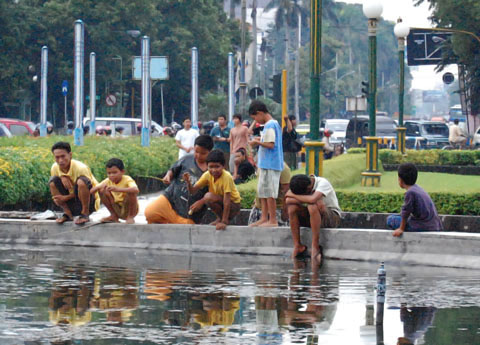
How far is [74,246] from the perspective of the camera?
1489 cm

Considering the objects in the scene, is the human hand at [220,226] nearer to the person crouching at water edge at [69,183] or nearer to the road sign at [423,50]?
the person crouching at water edge at [69,183]

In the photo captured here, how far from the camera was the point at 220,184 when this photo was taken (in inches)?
553

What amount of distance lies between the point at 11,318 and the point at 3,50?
49.0 m

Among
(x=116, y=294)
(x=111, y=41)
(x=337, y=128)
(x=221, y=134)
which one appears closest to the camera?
(x=116, y=294)

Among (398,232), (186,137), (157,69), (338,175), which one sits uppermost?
(157,69)

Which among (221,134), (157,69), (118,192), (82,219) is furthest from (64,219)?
(157,69)

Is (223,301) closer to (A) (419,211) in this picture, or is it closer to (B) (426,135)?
(A) (419,211)

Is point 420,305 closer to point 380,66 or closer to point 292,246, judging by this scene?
point 292,246

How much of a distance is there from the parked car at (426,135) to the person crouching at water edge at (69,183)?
4121 cm

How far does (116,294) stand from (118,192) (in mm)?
4351

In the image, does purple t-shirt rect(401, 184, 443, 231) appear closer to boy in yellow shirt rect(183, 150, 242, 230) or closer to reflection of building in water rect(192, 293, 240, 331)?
boy in yellow shirt rect(183, 150, 242, 230)

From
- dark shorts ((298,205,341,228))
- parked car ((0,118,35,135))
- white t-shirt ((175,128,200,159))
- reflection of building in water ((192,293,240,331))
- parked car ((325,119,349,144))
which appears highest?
parked car ((325,119,349,144))

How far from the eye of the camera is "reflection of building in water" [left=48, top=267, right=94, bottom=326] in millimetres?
8945

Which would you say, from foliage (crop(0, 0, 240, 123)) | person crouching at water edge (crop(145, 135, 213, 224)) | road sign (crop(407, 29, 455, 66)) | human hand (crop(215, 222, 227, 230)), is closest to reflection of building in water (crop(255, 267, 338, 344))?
human hand (crop(215, 222, 227, 230))
